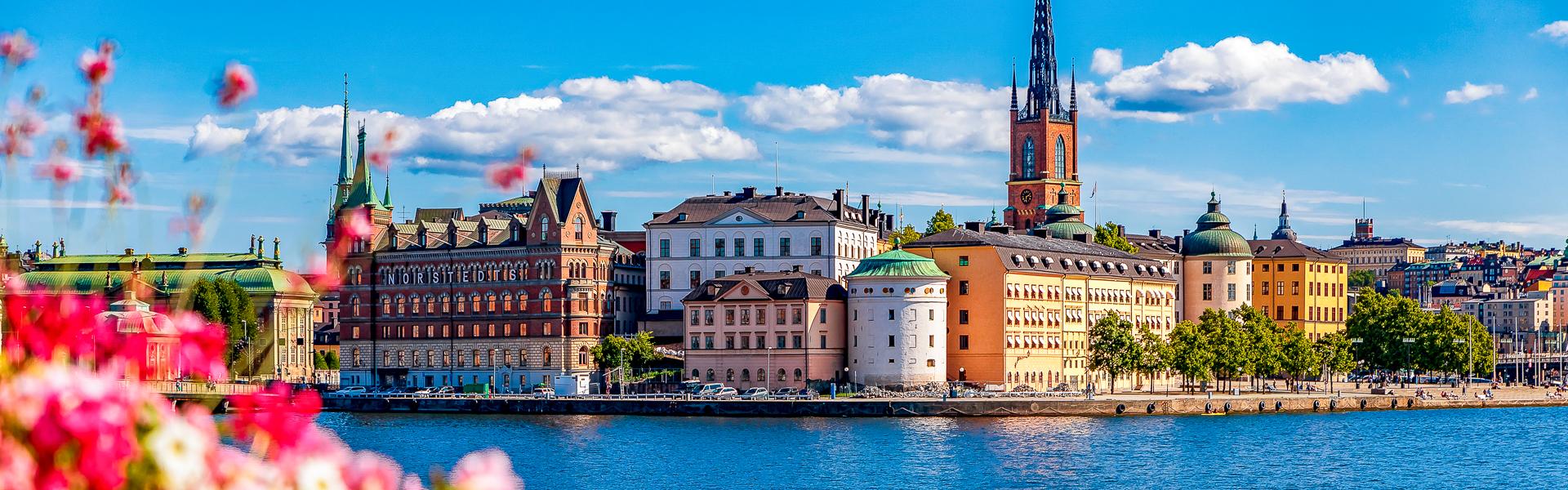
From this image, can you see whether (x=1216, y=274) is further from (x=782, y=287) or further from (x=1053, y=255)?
(x=782, y=287)

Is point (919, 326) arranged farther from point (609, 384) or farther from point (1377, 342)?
point (1377, 342)

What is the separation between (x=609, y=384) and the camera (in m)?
126

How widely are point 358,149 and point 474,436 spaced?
80014 millimetres

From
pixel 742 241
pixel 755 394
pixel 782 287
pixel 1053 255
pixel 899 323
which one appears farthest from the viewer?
pixel 742 241

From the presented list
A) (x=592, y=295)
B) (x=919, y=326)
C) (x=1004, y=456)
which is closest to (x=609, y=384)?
(x=592, y=295)

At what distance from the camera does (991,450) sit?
83.3 m

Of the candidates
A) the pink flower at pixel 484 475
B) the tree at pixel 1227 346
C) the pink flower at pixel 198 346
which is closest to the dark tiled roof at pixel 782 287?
the tree at pixel 1227 346

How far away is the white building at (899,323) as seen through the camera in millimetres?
114938

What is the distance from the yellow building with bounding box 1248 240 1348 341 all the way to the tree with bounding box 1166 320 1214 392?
3963cm

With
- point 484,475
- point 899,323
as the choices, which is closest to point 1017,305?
point 899,323

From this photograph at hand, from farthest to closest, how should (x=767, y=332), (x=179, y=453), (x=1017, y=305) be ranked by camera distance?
(x=1017, y=305)
(x=767, y=332)
(x=179, y=453)

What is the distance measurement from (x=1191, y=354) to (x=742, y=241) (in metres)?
31.6

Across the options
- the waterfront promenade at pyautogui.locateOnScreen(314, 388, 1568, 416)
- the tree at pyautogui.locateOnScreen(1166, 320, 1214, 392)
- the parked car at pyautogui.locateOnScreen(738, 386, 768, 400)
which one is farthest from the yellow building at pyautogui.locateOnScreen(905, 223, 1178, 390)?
the parked car at pyautogui.locateOnScreen(738, 386, 768, 400)

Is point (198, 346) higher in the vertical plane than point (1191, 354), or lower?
higher
